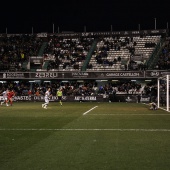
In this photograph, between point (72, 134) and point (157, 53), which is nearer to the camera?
point (72, 134)

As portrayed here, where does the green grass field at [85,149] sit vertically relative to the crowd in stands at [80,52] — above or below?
below

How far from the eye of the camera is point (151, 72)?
4444cm

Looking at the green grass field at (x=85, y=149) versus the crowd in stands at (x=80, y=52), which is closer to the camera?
the green grass field at (x=85, y=149)

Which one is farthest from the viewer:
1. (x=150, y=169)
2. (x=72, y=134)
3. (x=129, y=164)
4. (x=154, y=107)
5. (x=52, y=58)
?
(x=52, y=58)

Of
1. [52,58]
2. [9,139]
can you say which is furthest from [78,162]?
[52,58]

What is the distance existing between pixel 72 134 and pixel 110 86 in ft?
120

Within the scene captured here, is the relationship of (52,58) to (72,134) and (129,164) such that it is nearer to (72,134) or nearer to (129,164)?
(72,134)

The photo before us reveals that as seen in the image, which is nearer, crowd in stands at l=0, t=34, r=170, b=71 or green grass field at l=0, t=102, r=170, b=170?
green grass field at l=0, t=102, r=170, b=170

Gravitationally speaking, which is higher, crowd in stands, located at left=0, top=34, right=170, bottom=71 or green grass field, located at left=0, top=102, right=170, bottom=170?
crowd in stands, located at left=0, top=34, right=170, bottom=71

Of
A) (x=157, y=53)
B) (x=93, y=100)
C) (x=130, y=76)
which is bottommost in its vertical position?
(x=93, y=100)

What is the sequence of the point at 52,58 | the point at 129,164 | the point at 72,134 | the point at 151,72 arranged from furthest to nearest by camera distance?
the point at 52,58
the point at 151,72
the point at 72,134
the point at 129,164

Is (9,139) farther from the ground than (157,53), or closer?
closer

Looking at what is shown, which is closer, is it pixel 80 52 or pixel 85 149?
pixel 85 149

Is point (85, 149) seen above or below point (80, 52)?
below
